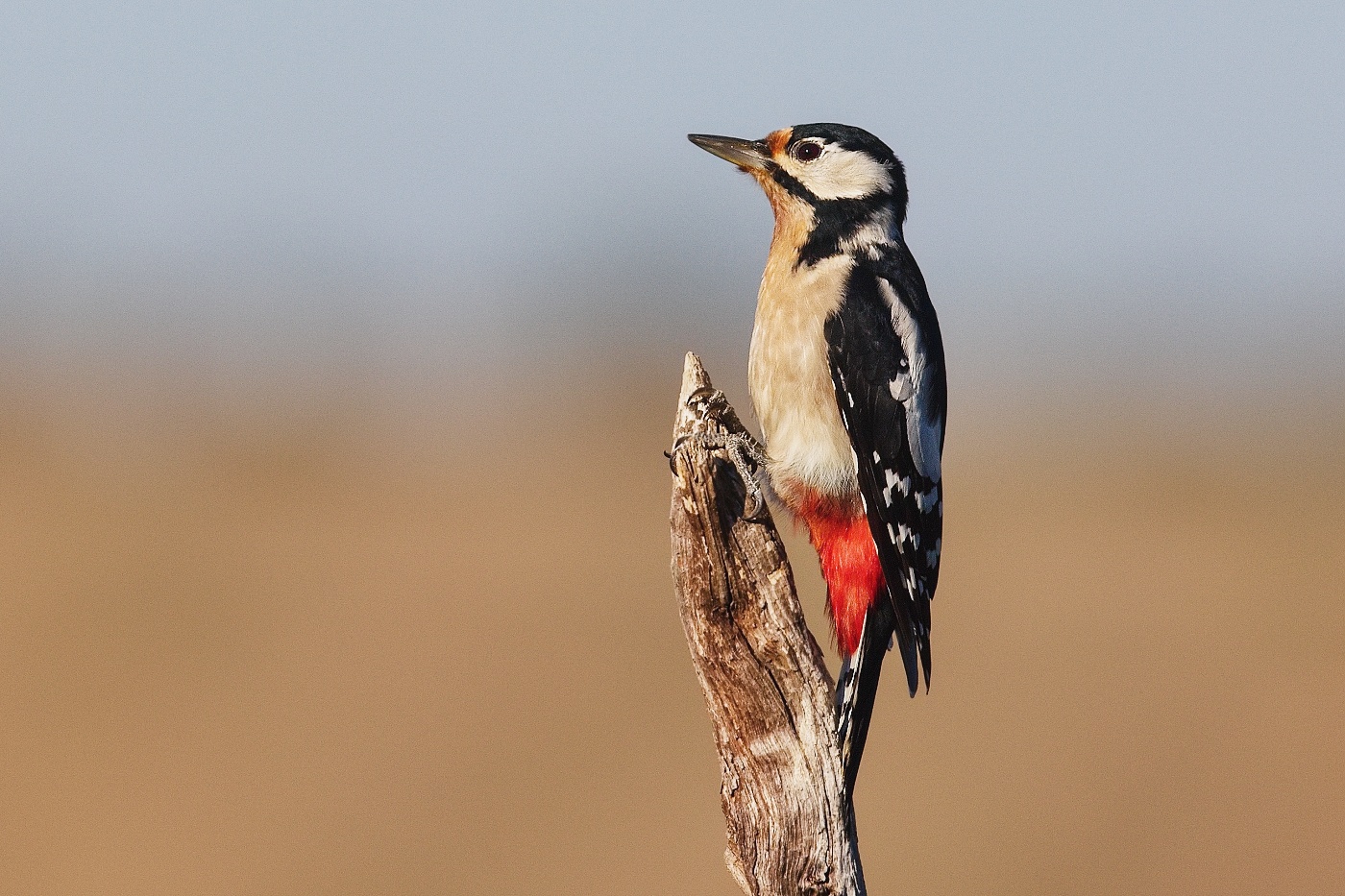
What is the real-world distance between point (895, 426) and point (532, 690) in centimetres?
673

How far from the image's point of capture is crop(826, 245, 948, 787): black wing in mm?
4305

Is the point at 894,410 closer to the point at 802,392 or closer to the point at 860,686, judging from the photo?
the point at 802,392

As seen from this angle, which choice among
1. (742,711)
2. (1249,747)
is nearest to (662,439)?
(1249,747)

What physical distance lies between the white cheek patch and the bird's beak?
20 cm

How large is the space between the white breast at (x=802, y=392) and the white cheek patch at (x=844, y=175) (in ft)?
1.54

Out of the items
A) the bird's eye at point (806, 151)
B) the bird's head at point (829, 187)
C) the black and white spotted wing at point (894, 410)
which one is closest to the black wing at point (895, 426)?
the black and white spotted wing at point (894, 410)

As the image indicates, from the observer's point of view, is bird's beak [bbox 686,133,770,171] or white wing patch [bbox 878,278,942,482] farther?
bird's beak [bbox 686,133,770,171]

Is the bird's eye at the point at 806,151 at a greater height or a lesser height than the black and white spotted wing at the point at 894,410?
greater

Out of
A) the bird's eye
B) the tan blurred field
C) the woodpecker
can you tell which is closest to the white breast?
the woodpecker

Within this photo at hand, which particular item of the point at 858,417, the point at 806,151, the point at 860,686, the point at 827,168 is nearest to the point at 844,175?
the point at 827,168

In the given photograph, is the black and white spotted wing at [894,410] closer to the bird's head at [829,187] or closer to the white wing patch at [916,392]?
the white wing patch at [916,392]

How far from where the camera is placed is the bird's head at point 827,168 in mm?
5176

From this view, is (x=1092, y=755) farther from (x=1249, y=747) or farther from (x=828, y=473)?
(x=828, y=473)

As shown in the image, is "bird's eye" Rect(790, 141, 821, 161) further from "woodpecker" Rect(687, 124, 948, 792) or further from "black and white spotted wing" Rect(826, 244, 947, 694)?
"black and white spotted wing" Rect(826, 244, 947, 694)
